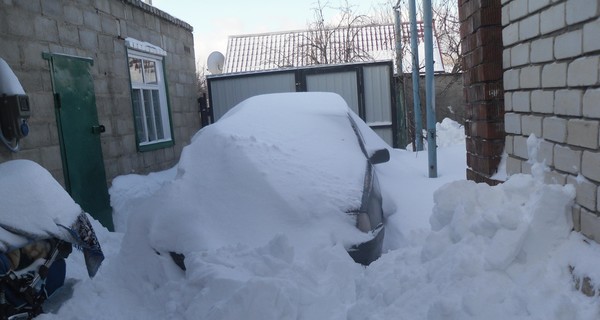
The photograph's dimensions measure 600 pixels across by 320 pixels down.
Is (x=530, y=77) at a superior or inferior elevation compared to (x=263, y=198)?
superior

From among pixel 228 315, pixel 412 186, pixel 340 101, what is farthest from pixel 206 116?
pixel 228 315

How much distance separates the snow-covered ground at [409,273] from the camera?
69.3 inches

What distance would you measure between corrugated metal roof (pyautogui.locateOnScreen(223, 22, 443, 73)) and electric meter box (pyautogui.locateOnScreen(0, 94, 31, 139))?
12452mm

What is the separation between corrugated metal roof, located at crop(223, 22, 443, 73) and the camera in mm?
16344

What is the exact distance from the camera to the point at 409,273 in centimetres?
224

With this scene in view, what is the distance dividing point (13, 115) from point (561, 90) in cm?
381

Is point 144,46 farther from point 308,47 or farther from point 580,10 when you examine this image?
point 308,47

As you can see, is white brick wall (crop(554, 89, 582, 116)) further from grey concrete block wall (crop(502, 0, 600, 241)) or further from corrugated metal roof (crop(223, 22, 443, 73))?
corrugated metal roof (crop(223, 22, 443, 73))

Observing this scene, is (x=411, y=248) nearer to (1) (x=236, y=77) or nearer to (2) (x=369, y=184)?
(2) (x=369, y=184)

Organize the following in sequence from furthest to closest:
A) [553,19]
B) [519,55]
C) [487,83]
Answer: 1. [487,83]
2. [519,55]
3. [553,19]

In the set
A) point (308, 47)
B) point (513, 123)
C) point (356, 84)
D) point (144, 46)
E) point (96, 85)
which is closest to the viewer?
point (513, 123)

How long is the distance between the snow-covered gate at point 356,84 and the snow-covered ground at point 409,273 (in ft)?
19.9

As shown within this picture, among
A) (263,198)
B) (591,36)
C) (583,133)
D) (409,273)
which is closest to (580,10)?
(591,36)

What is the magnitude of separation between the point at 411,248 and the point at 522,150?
0.70 meters
